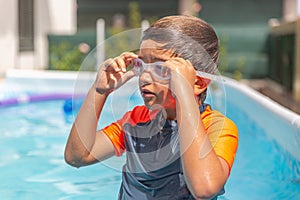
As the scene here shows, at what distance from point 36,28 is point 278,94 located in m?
7.15

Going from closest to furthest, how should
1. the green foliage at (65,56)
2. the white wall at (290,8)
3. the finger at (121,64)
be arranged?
the finger at (121,64), the green foliage at (65,56), the white wall at (290,8)

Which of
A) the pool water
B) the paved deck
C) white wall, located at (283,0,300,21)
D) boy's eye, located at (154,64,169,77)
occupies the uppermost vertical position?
boy's eye, located at (154,64,169,77)

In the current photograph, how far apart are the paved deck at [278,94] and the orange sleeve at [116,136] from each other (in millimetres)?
5580

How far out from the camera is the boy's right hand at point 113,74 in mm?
1887

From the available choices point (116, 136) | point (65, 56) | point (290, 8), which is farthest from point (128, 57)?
point (290, 8)

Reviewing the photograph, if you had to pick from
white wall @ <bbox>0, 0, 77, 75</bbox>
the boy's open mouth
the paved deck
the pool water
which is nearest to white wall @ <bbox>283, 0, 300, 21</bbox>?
the paved deck

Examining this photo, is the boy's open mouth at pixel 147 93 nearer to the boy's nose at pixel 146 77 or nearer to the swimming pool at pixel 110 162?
the boy's nose at pixel 146 77

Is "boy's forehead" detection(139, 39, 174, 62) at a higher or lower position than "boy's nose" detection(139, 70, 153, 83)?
higher

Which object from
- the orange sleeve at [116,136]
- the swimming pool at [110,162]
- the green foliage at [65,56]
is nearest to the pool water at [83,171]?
the swimming pool at [110,162]

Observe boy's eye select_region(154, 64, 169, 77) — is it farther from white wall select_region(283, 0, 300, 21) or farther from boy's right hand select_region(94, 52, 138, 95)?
white wall select_region(283, 0, 300, 21)

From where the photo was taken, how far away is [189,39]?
5.98ft

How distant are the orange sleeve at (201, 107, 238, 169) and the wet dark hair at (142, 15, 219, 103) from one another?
10 centimetres

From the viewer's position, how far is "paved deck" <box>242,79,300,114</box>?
26.6 feet

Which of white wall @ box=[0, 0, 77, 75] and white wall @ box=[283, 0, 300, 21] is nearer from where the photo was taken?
white wall @ box=[0, 0, 77, 75]
